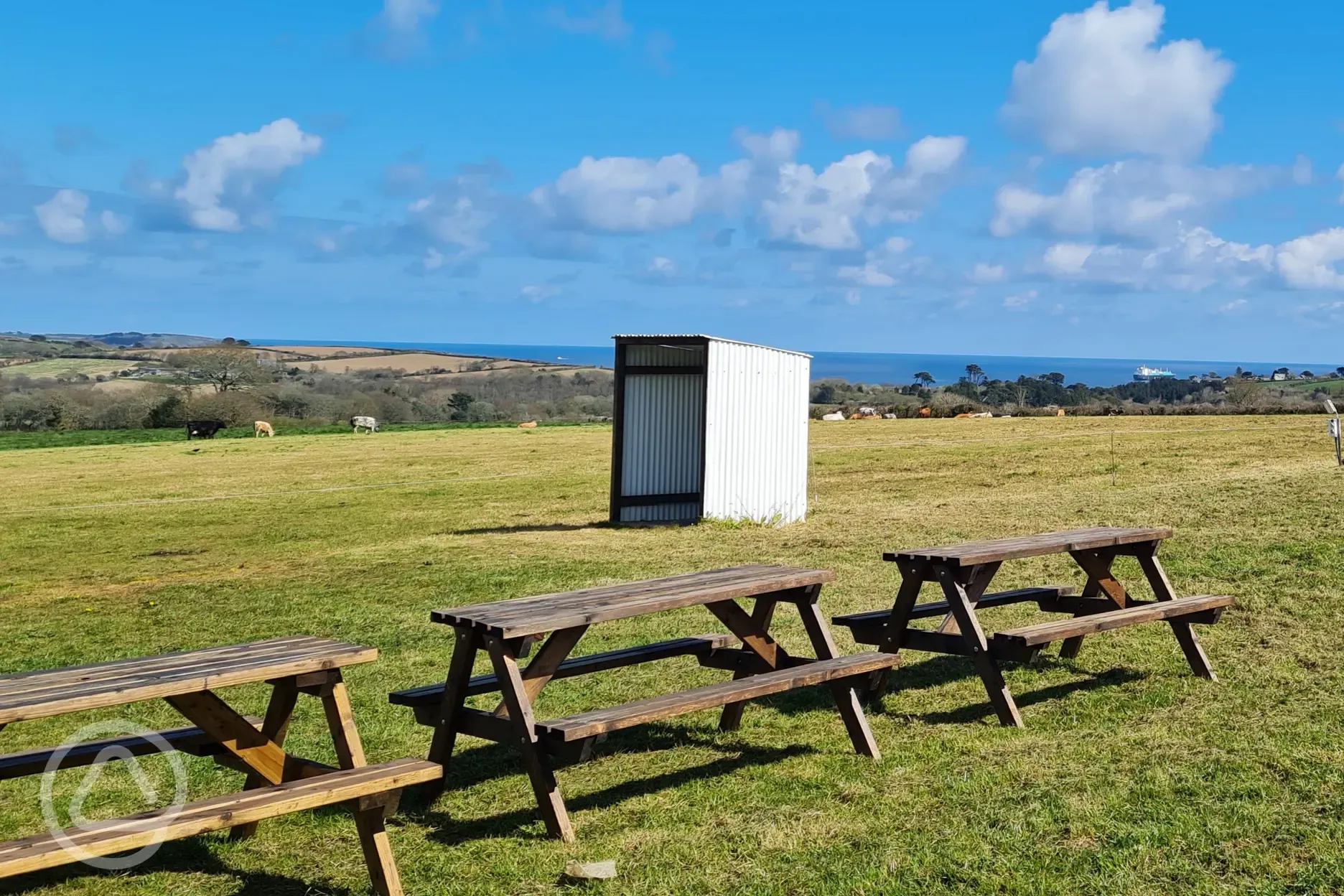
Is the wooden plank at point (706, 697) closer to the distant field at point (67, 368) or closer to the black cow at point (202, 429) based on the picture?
the black cow at point (202, 429)

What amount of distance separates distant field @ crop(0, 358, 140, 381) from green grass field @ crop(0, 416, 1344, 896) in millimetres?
69707

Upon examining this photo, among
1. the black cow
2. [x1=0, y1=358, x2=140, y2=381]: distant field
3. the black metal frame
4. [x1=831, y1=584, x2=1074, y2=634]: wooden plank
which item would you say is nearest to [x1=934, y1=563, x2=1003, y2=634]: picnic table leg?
[x1=831, y1=584, x2=1074, y2=634]: wooden plank

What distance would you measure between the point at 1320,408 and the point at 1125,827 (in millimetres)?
34234

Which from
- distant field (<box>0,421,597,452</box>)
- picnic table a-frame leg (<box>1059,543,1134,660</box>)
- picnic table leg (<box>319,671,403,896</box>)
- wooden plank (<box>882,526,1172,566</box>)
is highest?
wooden plank (<box>882,526,1172,566</box>)

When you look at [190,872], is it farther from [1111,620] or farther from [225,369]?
[225,369]

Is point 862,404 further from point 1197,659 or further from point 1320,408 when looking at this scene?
point 1197,659

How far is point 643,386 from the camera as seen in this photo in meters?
18.0

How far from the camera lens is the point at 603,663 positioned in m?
6.31

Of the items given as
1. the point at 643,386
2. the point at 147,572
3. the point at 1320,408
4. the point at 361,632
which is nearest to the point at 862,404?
the point at 1320,408

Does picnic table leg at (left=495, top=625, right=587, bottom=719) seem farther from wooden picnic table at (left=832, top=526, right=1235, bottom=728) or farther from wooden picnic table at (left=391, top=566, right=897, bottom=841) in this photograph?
wooden picnic table at (left=832, top=526, right=1235, bottom=728)

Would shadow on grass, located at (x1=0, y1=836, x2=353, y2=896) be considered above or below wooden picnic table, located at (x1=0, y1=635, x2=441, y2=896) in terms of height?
below

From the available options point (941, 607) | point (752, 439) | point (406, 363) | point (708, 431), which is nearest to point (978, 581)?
point (941, 607)

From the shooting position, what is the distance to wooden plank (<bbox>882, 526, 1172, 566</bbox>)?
661 cm

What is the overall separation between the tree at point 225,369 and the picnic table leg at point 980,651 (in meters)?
54.9
